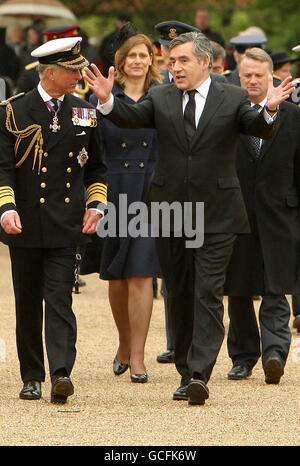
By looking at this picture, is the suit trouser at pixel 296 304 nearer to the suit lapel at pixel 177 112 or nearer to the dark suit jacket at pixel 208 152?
the dark suit jacket at pixel 208 152

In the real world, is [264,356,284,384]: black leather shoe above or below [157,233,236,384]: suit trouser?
below

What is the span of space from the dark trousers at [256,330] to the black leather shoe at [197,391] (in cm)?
101

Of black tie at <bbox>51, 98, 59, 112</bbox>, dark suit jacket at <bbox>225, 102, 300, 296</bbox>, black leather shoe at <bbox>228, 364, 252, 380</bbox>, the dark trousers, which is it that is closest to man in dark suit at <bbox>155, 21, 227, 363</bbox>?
the dark trousers

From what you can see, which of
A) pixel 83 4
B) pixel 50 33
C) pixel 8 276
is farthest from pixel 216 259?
pixel 83 4

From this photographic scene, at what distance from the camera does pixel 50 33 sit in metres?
13.2

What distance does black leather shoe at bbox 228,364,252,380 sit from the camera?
28.5 feet

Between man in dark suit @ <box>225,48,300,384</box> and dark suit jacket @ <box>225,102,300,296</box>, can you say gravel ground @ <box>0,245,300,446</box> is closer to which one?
man in dark suit @ <box>225,48,300,384</box>

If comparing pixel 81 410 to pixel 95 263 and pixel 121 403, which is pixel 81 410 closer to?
pixel 121 403

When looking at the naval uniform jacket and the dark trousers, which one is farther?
the dark trousers

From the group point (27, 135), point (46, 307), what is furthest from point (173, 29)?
point (46, 307)

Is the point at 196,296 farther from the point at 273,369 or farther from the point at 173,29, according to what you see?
the point at 173,29

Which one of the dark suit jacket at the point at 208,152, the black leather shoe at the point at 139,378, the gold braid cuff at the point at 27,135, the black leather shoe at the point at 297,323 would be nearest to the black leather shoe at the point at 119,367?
the black leather shoe at the point at 139,378

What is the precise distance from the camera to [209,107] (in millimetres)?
7770

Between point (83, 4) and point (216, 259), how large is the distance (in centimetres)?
2040
